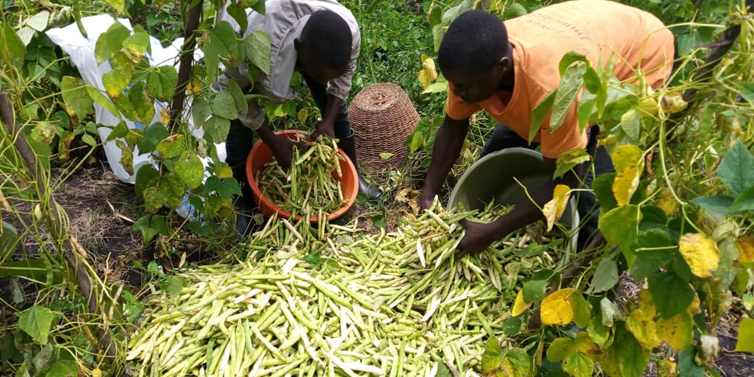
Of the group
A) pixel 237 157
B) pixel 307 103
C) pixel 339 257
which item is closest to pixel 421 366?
pixel 339 257

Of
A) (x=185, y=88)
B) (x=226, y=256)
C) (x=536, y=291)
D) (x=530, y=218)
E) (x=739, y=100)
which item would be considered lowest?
(x=226, y=256)

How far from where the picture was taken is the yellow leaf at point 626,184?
1.24m

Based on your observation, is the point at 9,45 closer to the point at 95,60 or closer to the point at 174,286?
the point at 174,286

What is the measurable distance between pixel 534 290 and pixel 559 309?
0.14 metres

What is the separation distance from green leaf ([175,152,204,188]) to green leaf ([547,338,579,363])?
1.36 metres

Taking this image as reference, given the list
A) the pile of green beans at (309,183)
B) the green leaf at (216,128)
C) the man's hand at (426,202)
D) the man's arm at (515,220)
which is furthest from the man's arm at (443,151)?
the green leaf at (216,128)

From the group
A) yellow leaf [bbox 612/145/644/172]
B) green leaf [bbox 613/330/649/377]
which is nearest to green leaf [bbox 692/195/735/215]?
yellow leaf [bbox 612/145/644/172]

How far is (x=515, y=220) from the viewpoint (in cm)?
212

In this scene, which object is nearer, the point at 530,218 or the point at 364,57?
the point at 530,218

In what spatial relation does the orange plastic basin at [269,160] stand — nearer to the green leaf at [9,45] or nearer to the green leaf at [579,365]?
the green leaf at [9,45]

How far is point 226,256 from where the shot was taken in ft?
8.96

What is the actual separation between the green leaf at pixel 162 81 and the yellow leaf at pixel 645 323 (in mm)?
1609

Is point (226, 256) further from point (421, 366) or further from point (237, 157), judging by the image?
point (421, 366)

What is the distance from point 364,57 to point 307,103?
781 millimetres
